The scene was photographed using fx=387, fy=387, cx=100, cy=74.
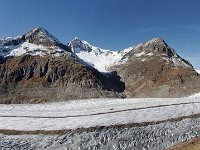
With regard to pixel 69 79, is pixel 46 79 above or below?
below

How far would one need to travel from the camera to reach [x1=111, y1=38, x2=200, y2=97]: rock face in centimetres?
14600

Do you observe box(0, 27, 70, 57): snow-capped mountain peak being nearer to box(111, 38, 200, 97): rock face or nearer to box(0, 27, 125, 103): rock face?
box(0, 27, 125, 103): rock face

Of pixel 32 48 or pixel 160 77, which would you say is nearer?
pixel 160 77

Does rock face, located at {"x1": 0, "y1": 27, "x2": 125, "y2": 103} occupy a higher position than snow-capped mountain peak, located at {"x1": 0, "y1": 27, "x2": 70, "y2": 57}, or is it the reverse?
snow-capped mountain peak, located at {"x1": 0, "y1": 27, "x2": 70, "y2": 57}

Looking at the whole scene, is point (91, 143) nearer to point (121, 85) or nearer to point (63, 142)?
point (63, 142)

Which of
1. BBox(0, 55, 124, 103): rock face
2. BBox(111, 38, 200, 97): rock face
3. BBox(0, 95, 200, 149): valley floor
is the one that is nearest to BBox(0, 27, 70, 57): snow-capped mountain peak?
BBox(0, 55, 124, 103): rock face

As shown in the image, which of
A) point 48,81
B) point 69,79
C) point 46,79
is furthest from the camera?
point 69,79

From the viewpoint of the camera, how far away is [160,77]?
166000mm

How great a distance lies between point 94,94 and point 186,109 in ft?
266

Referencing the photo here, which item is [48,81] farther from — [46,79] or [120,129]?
[120,129]

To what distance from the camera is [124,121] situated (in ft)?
164

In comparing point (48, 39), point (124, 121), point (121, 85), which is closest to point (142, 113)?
point (124, 121)

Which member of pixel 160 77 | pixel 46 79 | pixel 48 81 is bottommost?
pixel 48 81

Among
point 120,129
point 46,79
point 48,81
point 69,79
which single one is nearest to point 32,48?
point 46,79
